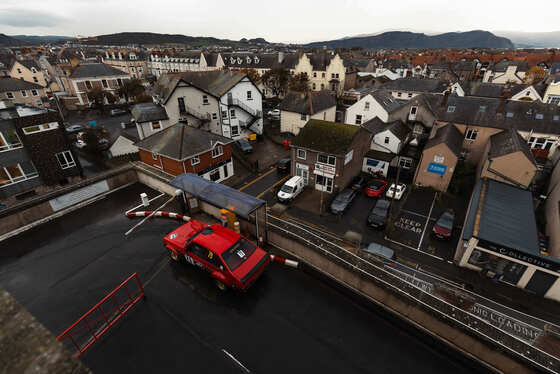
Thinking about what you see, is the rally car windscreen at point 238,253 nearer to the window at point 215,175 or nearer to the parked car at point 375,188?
the window at point 215,175

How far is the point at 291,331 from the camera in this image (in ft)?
35.3

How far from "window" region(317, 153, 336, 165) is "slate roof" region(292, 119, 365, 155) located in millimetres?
725

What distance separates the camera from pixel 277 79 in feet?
204

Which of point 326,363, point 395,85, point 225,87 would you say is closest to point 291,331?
point 326,363

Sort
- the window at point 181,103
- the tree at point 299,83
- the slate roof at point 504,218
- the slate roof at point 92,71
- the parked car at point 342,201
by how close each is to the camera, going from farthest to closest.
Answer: the slate roof at point 92,71 < the tree at point 299,83 < the window at point 181,103 < the parked car at point 342,201 < the slate roof at point 504,218

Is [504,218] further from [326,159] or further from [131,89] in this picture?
[131,89]

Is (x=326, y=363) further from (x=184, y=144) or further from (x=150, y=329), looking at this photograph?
(x=184, y=144)

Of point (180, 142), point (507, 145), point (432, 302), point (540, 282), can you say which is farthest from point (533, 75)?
point (180, 142)

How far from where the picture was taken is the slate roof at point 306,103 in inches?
1587

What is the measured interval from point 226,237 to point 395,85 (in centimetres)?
5942

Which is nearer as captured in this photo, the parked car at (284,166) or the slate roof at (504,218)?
the slate roof at (504,218)

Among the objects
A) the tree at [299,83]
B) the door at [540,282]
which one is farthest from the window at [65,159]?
the tree at [299,83]

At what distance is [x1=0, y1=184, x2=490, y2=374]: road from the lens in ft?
31.5

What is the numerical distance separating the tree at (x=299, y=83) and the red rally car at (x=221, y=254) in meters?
56.8
